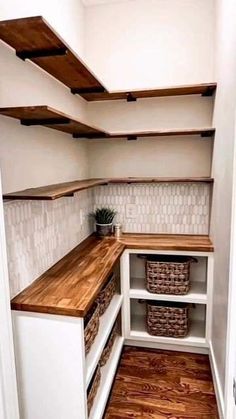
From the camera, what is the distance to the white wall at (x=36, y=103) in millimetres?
1471

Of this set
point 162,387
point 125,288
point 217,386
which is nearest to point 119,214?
point 125,288

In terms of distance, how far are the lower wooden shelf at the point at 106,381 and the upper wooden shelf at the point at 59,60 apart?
1.94 m

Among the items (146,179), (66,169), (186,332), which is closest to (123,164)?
(146,179)

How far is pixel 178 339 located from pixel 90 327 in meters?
1.13

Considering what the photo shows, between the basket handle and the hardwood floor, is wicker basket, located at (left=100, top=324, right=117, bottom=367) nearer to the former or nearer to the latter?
the hardwood floor

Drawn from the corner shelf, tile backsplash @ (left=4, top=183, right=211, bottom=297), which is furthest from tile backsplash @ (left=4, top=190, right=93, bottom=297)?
the corner shelf

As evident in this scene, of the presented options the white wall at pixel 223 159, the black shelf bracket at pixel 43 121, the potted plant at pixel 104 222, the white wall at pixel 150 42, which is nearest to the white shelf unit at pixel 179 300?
the white wall at pixel 223 159

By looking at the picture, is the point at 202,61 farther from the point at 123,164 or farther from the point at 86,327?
the point at 86,327

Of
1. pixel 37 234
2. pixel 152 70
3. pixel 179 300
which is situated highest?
pixel 152 70

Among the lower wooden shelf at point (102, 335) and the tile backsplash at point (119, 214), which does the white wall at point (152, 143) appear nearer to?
the tile backsplash at point (119, 214)

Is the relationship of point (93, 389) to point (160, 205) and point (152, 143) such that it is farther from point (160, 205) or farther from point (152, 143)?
point (152, 143)

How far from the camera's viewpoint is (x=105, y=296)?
2.09 m

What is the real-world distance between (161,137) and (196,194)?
59cm

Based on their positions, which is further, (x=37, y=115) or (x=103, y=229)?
(x=103, y=229)
